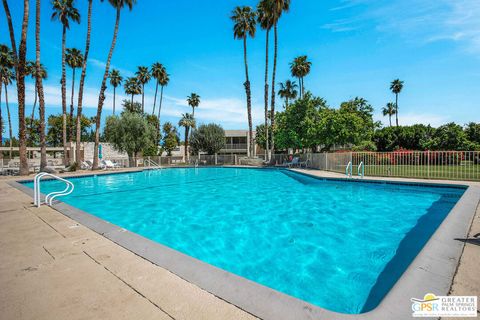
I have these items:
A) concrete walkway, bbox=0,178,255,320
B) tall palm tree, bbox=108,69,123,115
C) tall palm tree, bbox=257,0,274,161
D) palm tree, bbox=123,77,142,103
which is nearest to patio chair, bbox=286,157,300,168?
tall palm tree, bbox=257,0,274,161

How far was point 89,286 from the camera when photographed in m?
2.31

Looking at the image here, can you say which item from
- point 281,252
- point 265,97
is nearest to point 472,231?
point 281,252

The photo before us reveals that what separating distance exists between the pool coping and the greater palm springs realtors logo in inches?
2.3

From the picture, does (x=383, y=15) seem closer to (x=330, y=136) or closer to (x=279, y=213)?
(x=279, y=213)

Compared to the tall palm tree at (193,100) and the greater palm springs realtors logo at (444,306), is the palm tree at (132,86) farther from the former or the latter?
the greater palm springs realtors logo at (444,306)

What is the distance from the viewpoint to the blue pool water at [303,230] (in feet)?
11.5

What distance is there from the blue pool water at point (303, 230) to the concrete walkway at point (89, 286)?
1.63 metres

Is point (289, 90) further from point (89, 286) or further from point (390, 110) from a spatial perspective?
point (89, 286)

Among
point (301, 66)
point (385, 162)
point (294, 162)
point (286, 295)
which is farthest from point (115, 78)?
point (286, 295)

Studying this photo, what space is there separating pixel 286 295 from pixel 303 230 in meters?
3.82

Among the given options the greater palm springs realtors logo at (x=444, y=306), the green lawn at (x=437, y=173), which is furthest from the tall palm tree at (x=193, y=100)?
the greater palm springs realtors logo at (x=444, y=306)

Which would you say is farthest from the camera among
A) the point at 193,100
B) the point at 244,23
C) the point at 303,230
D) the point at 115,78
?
the point at 193,100

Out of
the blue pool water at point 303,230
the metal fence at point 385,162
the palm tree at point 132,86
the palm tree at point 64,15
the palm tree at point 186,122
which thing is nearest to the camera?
the blue pool water at point 303,230

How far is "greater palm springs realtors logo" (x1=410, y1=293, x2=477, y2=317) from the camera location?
184 centimetres
